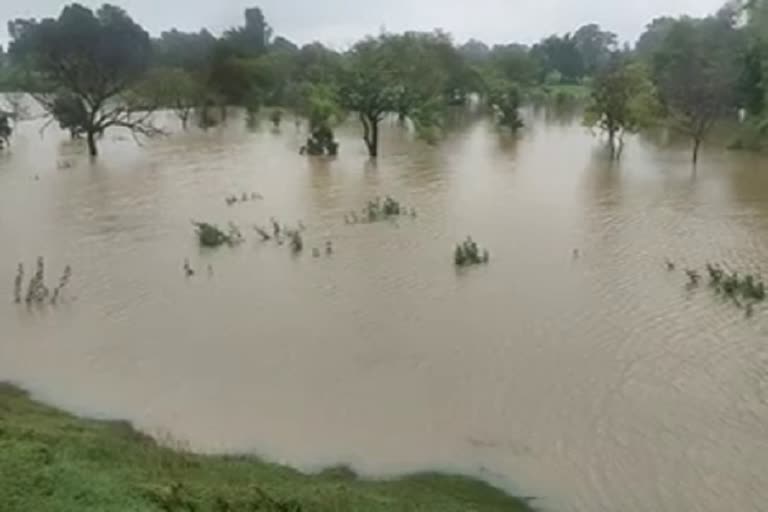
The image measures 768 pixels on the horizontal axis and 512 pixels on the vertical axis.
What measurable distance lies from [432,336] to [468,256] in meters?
3.94

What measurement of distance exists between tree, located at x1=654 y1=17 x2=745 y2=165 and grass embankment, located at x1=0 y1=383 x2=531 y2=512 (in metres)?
24.7

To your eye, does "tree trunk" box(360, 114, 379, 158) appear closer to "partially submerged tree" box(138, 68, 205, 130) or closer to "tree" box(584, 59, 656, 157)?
"tree" box(584, 59, 656, 157)

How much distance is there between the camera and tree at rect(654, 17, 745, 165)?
95.2ft

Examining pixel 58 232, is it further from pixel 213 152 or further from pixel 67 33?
pixel 67 33

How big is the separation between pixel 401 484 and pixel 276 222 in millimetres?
11723

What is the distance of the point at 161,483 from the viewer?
4988 mm

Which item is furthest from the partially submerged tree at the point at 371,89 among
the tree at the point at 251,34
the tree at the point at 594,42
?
the tree at the point at 594,42

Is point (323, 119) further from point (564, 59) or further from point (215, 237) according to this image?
point (564, 59)

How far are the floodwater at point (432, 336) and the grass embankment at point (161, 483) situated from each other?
0.52m

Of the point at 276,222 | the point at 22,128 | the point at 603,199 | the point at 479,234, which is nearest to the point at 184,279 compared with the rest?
the point at 276,222

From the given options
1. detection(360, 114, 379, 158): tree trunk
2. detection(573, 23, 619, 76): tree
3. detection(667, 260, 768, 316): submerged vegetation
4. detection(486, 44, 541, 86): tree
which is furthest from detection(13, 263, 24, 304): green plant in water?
detection(573, 23, 619, 76): tree

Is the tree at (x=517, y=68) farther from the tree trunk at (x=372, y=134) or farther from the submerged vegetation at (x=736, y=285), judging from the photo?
the submerged vegetation at (x=736, y=285)

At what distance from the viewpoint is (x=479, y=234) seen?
56.5ft

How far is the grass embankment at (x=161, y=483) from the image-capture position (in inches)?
179
